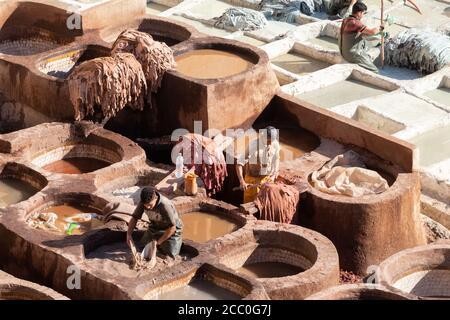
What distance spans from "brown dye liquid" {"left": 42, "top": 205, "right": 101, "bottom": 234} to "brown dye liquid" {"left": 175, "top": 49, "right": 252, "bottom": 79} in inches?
146

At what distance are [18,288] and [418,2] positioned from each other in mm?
15480

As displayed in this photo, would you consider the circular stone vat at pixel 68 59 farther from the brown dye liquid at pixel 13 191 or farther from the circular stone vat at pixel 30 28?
the brown dye liquid at pixel 13 191

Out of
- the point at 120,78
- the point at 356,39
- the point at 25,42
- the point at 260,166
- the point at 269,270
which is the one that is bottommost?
the point at 269,270

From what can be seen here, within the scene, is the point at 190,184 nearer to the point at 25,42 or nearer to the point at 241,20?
the point at 25,42

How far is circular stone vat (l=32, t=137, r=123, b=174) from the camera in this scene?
74.9 ft

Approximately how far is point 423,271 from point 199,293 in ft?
11.2

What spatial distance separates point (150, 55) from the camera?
23.2 m

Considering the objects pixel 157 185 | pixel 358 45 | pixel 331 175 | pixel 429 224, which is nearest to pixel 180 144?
pixel 157 185

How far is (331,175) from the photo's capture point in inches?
865

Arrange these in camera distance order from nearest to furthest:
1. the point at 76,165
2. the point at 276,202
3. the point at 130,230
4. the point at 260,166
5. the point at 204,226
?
the point at 130,230 < the point at 204,226 < the point at 276,202 < the point at 260,166 < the point at 76,165

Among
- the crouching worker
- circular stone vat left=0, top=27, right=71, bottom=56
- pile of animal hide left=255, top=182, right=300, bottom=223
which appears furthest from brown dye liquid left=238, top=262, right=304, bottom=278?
circular stone vat left=0, top=27, right=71, bottom=56

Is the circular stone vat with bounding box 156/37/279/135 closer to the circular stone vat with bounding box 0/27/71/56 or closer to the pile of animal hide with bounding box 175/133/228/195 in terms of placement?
the pile of animal hide with bounding box 175/133/228/195

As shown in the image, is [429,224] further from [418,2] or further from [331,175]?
[418,2]

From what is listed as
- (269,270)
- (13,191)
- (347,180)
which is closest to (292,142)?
(347,180)
